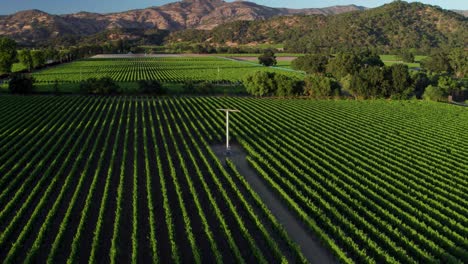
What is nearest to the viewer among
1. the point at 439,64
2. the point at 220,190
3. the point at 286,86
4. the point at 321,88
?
the point at 220,190

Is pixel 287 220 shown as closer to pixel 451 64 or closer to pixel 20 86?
pixel 20 86

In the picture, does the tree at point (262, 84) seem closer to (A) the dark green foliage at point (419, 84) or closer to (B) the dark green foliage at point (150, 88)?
(B) the dark green foliage at point (150, 88)

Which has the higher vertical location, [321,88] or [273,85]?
[273,85]

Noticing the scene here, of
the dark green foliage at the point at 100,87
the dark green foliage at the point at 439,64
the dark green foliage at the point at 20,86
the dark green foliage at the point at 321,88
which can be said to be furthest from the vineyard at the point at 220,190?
the dark green foliage at the point at 439,64

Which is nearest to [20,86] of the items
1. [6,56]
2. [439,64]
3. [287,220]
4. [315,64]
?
[6,56]

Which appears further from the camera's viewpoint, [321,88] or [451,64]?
[451,64]
